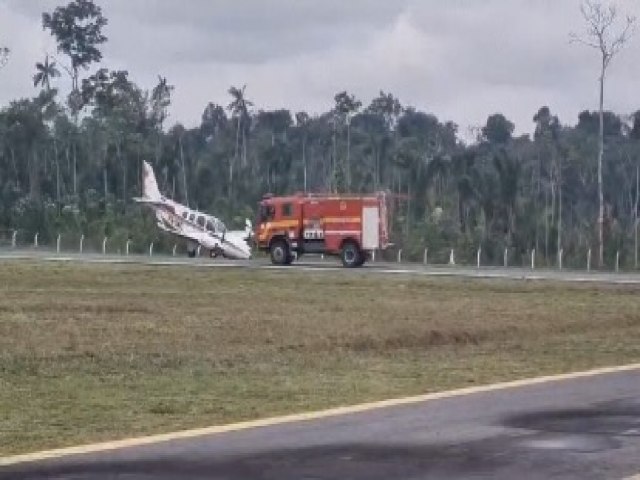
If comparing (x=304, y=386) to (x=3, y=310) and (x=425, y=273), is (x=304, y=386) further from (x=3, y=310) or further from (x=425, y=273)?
(x=425, y=273)

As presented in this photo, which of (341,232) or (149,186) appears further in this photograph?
(149,186)

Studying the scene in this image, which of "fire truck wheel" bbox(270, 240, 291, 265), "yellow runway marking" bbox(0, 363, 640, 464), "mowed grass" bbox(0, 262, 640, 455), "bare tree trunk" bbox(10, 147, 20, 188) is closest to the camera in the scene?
"yellow runway marking" bbox(0, 363, 640, 464)

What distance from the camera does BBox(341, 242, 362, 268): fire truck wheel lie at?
165 feet

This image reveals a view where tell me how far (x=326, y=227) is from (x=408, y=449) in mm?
39596

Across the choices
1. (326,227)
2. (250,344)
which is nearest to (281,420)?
(250,344)

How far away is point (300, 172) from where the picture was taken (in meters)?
95.8

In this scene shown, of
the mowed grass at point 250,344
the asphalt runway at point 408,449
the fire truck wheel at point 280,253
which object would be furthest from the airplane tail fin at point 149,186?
the asphalt runway at point 408,449

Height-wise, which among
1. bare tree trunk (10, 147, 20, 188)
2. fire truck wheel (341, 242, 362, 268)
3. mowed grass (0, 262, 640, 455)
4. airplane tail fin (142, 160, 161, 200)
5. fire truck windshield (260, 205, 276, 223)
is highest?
bare tree trunk (10, 147, 20, 188)

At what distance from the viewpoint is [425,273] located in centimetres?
4362

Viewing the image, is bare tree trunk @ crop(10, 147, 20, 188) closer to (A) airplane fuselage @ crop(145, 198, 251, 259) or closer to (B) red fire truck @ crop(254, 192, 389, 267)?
(A) airplane fuselage @ crop(145, 198, 251, 259)

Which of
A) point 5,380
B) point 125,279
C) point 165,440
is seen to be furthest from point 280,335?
point 125,279

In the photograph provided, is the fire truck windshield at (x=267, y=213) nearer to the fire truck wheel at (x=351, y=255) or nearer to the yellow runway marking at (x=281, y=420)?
the fire truck wheel at (x=351, y=255)

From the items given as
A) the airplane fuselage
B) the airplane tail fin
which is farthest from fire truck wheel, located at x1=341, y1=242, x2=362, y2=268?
the airplane tail fin

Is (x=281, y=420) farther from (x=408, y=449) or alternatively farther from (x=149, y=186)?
(x=149, y=186)
